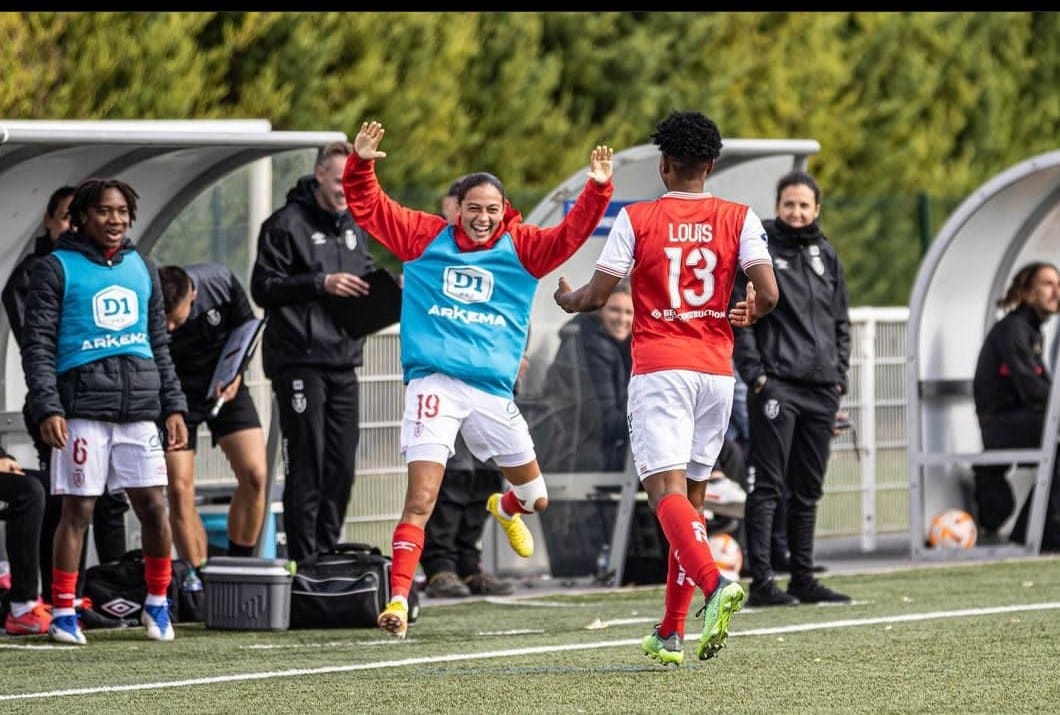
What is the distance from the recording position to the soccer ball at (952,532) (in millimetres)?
A: 13664

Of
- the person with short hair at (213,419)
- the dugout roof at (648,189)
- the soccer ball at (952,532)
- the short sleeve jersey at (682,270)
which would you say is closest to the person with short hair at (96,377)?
the person with short hair at (213,419)

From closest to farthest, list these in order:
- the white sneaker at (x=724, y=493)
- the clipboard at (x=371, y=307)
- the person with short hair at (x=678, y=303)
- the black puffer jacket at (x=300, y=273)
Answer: the person with short hair at (x=678, y=303) → the clipboard at (x=371, y=307) → the black puffer jacket at (x=300, y=273) → the white sneaker at (x=724, y=493)

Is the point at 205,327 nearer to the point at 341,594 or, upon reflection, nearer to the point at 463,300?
the point at 341,594

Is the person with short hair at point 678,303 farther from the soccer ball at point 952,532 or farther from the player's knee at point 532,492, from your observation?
the soccer ball at point 952,532

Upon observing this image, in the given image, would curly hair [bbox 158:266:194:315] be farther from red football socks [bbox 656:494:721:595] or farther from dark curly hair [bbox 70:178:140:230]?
red football socks [bbox 656:494:721:595]

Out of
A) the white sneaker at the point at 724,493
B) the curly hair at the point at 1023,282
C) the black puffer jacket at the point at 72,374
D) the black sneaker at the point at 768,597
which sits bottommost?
the black sneaker at the point at 768,597

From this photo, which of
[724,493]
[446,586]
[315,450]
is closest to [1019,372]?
[724,493]

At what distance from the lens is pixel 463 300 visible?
365 inches

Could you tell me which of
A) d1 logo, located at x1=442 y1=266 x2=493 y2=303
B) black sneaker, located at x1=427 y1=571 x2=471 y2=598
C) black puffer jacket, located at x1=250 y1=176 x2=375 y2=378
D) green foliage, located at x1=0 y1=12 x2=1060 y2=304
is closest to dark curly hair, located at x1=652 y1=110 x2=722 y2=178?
d1 logo, located at x1=442 y1=266 x2=493 y2=303

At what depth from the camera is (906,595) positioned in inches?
440

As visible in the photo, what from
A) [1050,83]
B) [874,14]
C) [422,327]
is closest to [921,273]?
[422,327]

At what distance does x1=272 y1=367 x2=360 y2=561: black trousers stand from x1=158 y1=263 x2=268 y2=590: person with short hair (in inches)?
9.5

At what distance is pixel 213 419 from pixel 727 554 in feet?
10.1

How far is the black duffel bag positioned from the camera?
33.4 ft
